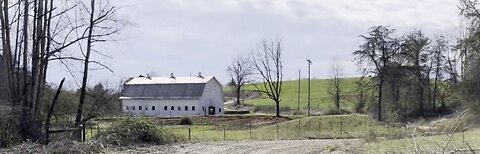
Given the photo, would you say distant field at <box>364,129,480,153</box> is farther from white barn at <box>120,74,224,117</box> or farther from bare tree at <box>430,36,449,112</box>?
white barn at <box>120,74,224,117</box>

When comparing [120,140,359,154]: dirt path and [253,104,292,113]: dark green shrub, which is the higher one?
[253,104,292,113]: dark green shrub

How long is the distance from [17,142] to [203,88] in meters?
66.8

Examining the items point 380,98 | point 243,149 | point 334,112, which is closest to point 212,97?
point 334,112

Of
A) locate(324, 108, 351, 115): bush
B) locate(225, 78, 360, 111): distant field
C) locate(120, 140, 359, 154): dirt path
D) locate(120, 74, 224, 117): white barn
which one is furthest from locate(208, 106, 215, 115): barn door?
locate(120, 140, 359, 154): dirt path

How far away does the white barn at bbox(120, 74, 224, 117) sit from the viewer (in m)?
92.9

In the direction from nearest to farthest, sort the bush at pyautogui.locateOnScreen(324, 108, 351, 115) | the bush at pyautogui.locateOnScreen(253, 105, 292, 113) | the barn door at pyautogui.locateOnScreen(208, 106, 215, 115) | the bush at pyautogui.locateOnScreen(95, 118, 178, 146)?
the bush at pyautogui.locateOnScreen(95, 118, 178, 146) → the bush at pyautogui.locateOnScreen(324, 108, 351, 115) → the bush at pyautogui.locateOnScreen(253, 105, 292, 113) → the barn door at pyautogui.locateOnScreen(208, 106, 215, 115)

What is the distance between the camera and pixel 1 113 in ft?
84.1

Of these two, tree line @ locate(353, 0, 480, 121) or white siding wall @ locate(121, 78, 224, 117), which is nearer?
tree line @ locate(353, 0, 480, 121)

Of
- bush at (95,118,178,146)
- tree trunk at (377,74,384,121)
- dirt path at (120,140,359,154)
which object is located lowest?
dirt path at (120,140,359,154)

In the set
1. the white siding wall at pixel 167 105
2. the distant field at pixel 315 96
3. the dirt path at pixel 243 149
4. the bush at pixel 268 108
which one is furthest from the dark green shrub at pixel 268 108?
the dirt path at pixel 243 149

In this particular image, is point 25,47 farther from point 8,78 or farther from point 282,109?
point 282,109

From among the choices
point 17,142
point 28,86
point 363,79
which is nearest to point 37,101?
point 28,86

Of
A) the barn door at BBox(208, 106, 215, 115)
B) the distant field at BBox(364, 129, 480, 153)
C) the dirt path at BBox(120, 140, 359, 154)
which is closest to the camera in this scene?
the distant field at BBox(364, 129, 480, 153)

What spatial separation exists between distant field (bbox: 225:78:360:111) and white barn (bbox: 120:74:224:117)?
7.67 meters
